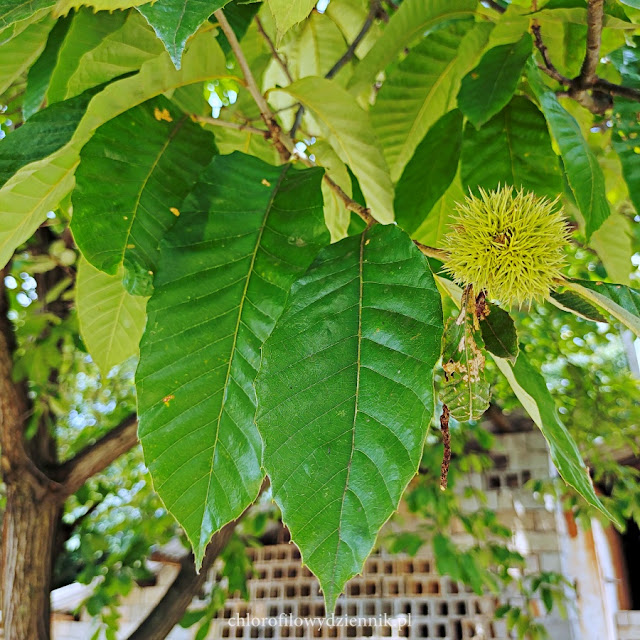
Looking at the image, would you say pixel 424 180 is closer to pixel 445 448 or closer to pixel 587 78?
pixel 587 78

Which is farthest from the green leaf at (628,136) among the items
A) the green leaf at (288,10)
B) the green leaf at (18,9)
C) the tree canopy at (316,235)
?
the green leaf at (18,9)

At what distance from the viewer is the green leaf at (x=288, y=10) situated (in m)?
0.33

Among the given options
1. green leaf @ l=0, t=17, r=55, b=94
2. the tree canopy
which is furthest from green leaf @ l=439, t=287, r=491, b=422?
green leaf @ l=0, t=17, r=55, b=94

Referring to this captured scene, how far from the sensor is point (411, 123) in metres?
0.78

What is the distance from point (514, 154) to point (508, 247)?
157 millimetres

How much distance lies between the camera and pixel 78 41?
0.65 m

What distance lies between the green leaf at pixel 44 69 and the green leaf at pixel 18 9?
0.32 meters

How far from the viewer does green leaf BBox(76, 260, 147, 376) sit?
661 mm

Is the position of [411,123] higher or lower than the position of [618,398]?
lower

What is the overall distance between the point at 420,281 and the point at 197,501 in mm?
205

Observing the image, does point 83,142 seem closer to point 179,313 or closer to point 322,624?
point 179,313

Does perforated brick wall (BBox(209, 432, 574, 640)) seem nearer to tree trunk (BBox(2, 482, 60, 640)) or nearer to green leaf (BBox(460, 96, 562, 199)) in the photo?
tree trunk (BBox(2, 482, 60, 640))

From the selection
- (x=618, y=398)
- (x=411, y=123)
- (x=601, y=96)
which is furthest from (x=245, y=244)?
(x=618, y=398)

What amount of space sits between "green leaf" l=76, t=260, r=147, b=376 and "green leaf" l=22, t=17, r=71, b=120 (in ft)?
0.66
